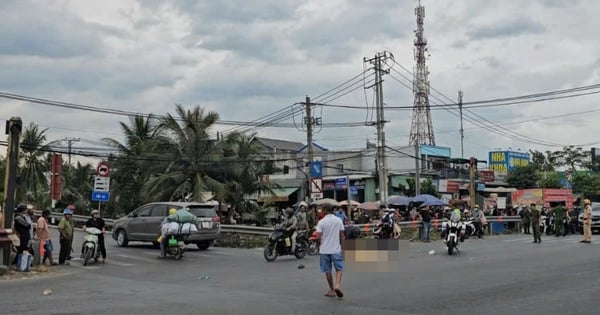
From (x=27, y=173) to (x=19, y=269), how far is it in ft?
105

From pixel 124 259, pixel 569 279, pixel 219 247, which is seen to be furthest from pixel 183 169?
pixel 569 279

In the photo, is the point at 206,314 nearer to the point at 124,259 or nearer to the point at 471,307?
the point at 471,307

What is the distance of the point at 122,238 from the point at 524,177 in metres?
52.2

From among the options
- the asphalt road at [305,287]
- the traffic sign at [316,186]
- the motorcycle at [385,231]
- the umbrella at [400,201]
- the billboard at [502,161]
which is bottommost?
the asphalt road at [305,287]

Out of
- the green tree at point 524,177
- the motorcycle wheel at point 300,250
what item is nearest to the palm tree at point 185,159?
the motorcycle wheel at point 300,250

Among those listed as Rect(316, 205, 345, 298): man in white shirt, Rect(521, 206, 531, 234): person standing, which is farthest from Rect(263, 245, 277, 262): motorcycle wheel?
Rect(521, 206, 531, 234): person standing

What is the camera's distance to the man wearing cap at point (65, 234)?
1747 centimetres

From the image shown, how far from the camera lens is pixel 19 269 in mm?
15688

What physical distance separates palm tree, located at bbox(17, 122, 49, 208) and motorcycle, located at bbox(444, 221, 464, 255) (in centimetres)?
3267

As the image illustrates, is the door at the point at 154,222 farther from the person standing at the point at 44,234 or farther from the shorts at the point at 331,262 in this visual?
the shorts at the point at 331,262

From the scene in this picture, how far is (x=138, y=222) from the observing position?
22.9 meters

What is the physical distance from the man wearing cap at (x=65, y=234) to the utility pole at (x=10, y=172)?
5.77 ft

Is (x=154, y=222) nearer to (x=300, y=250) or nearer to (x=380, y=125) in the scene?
(x=300, y=250)

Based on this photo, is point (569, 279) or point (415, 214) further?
point (415, 214)
